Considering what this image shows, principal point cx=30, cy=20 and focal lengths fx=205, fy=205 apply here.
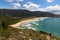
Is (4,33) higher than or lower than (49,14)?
higher

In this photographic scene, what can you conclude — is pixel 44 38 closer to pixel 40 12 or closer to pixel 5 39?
pixel 5 39

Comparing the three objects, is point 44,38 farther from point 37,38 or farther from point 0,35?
point 0,35

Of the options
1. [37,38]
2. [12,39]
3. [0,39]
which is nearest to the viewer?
[0,39]

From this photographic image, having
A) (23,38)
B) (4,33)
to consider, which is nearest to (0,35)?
(4,33)

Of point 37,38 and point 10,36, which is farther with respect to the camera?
point 37,38

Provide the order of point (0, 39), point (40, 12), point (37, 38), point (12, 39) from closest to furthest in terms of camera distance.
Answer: point (0, 39) → point (12, 39) → point (37, 38) → point (40, 12)

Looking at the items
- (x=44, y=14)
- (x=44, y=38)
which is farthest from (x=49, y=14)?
(x=44, y=38)

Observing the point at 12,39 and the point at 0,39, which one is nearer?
the point at 0,39

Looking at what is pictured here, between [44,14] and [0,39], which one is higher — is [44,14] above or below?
below

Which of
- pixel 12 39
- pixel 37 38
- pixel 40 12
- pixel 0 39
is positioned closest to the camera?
pixel 0 39
